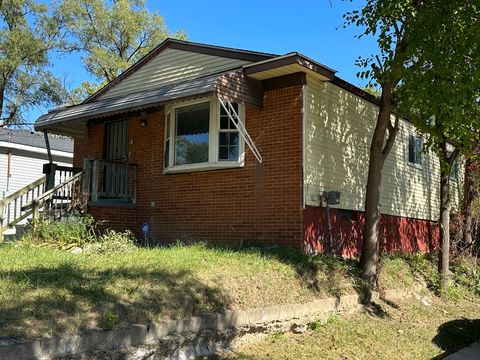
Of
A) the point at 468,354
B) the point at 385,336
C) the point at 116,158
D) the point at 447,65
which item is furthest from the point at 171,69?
the point at 468,354

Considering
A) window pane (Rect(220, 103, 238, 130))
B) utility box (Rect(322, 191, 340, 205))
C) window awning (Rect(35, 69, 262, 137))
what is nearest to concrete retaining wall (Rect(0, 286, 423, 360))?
utility box (Rect(322, 191, 340, 205))

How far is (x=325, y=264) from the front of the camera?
9.07 meters

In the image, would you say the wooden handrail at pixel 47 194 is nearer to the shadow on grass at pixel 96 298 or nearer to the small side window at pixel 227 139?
the small side window at pixel 227 139

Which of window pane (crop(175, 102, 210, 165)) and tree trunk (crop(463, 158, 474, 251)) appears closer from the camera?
window pane (crop(175, 102, 210, 165))

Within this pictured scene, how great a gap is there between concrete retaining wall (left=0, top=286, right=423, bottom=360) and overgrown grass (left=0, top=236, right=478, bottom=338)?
125 mm

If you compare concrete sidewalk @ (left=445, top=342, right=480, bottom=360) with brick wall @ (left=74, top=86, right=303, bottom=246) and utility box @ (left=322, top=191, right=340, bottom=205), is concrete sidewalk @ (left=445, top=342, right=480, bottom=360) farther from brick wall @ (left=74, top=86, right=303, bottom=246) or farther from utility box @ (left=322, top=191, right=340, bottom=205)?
utility box @ (left=322, top=191, right=340, bottom=205)

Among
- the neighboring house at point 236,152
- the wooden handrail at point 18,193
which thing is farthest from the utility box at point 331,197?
the wooden handrail at point 18,193

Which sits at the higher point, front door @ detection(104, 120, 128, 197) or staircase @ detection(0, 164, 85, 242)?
front door @ detection(104, 120, 128, 197)

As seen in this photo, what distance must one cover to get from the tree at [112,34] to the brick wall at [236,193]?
18.5 m

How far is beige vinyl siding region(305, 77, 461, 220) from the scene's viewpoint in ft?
34.2

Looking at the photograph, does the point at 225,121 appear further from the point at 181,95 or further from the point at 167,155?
the point at 167,155

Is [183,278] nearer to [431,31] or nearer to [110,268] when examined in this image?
[110,268]

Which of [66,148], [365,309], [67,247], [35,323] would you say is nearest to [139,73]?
[67,247]

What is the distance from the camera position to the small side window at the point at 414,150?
14750 millimetres
